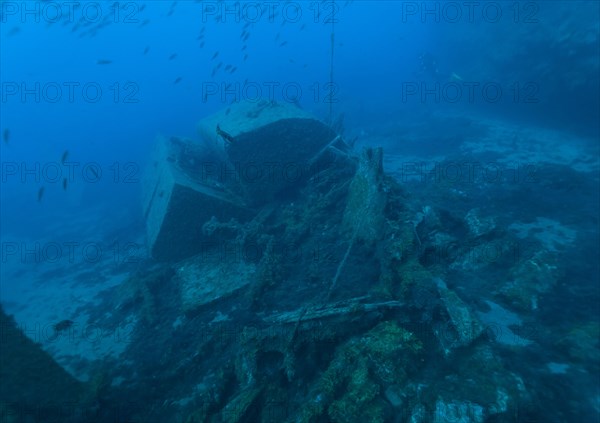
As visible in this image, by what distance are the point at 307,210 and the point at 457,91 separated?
20.8 meters

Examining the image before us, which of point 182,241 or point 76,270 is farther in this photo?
point 76,270

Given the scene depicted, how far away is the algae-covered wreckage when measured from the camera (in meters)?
3.71

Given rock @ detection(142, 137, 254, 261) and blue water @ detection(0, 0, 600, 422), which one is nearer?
blue water @ detection(0, 0, 600, 422)

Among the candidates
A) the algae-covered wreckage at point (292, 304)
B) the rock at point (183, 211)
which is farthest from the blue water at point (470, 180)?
the rock at point (183, 211)

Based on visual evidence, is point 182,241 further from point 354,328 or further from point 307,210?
point 354,328

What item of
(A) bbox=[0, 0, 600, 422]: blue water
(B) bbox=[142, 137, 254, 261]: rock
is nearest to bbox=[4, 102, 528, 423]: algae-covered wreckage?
(B) bbox=[142, 137, 254, 261]: rock

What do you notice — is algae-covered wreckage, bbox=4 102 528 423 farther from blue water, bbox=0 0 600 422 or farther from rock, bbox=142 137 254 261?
blue water, bbox=0 0 600 422

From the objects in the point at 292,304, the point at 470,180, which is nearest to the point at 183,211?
the point at 292,304

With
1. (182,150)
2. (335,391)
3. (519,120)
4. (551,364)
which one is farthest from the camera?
(519,120)

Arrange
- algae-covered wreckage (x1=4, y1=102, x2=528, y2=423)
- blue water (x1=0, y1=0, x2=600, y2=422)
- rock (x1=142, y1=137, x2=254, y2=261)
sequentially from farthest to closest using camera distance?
rock (x1=142, y1=137, x2=254, y2=261), blue water (x1=0, y1=0, x2=600, y2=422), algae-covered wreckage (x1=4, y1=102, x2=528, y2=423)

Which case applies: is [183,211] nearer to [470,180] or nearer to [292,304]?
[292,304]

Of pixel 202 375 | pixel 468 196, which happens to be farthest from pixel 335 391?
pixel 468 196

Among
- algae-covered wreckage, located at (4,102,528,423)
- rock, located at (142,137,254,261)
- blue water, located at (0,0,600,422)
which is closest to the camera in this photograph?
algae-covered wreckage, located at (4,102,528,423)

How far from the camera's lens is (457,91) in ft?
76.3
